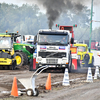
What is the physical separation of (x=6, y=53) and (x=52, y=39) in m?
3.56

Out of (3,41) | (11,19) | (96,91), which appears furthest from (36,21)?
(96,91)

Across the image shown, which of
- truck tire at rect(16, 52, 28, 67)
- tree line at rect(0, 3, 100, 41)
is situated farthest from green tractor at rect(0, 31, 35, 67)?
tree line at rect(0, 3, 100, 41)

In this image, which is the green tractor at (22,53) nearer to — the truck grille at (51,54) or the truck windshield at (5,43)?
the truck windshield at (5,43)

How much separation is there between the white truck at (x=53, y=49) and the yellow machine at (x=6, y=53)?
95.2 inches

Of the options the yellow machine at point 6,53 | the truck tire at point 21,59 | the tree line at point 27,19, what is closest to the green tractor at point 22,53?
the truck tire at point 21,59

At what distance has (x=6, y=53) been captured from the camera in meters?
19.4

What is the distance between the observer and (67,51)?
1770 cm

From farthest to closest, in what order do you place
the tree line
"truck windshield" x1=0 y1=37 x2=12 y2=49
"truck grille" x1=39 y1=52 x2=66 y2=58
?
the tree line → "truck windshield" x1=0 y1=37 x2=12 y2=49 → "truck grille" x1=39 y1=52 x2=66 y2=58

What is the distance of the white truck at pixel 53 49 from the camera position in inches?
695

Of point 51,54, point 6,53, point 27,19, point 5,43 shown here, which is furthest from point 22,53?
point 27,19

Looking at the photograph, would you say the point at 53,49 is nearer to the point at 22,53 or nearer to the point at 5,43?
the point at 5,43

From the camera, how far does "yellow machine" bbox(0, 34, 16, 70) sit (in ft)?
63.3

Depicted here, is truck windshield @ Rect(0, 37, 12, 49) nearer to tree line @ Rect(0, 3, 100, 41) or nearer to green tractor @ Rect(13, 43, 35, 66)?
green tractor @ Rect(13, 43, 35, 66)

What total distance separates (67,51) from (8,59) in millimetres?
4112
